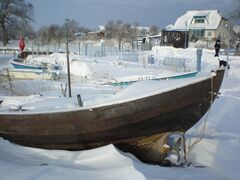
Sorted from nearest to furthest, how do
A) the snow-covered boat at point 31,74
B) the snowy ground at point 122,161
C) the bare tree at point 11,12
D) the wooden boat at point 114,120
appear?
the snowy ground at point 122,161 < the wooden boat at point 114,120 < the snow-covered boat at point 31,74 < the bare tree at point 11,12

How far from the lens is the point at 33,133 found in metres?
5.75

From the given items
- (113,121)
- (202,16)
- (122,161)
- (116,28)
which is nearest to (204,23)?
(202,16)

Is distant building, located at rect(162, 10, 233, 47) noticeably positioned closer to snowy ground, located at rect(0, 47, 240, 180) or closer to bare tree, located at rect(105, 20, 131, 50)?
bare tree, located at rect(105, 20, 131, 50)

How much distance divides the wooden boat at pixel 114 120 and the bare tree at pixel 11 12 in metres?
49.1

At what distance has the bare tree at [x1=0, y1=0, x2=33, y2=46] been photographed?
173 feet

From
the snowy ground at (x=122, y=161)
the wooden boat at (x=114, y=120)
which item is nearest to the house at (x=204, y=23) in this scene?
the snowy ground at (x=122, y=161)

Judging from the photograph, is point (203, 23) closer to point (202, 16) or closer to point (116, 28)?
point (202, 16)

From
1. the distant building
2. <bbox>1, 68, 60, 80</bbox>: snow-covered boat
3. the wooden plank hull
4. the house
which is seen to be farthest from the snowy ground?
the house

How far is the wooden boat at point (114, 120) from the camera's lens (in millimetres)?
5343

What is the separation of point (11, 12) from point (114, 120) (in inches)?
2134

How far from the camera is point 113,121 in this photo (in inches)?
215

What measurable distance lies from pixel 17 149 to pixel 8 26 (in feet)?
182

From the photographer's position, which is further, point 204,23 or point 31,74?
point 204,23

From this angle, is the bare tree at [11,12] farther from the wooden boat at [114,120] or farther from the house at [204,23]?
the wooden boat at [114,120]
